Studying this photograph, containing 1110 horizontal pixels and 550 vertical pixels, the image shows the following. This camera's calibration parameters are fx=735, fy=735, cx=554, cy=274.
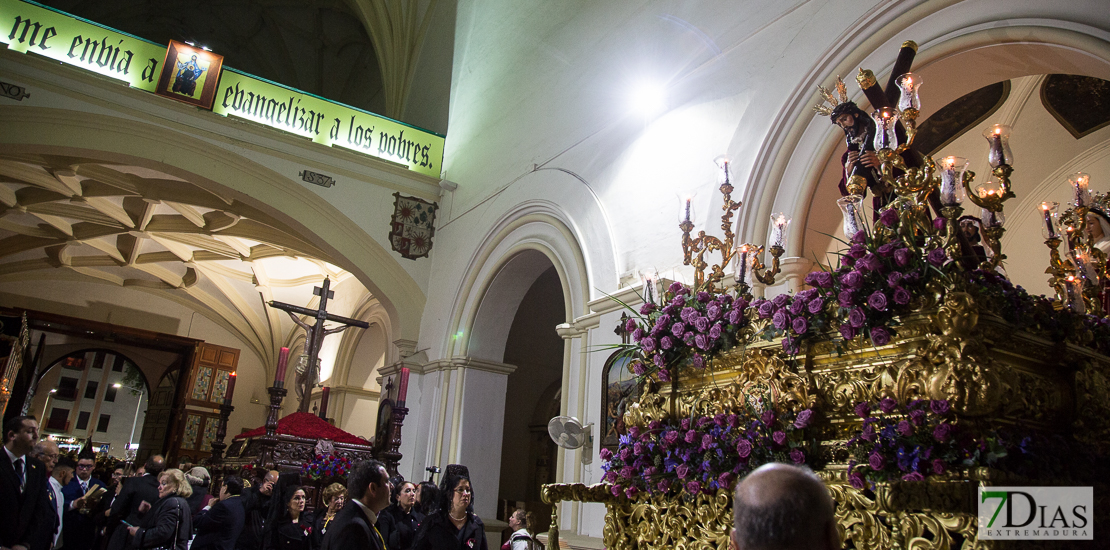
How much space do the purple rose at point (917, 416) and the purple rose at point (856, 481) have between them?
0.27 meters

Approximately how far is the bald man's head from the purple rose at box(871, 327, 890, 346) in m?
1.25

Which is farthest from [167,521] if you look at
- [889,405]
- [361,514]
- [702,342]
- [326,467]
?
[889,405]

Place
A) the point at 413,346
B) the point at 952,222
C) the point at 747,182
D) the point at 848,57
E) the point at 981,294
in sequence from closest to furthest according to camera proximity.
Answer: the point at 981,294, the point at 952,222, the point at 848,57, the point at 747,182, the point at 413,346

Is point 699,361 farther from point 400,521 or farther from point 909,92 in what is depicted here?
point 400,521

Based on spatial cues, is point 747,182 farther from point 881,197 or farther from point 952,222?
point 952,222

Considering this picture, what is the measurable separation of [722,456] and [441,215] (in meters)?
8.85

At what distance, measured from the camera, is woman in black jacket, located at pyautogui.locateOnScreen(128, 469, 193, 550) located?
494 cm

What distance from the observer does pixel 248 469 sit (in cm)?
794

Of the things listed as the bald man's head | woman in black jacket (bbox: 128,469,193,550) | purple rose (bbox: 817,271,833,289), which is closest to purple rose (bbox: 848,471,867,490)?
purple rose (bbox: 817,271,833,289)

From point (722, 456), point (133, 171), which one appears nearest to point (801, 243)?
point (722, 456)

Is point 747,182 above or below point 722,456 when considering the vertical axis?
above

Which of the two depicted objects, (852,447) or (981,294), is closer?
(981,294)

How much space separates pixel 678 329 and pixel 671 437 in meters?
0.49

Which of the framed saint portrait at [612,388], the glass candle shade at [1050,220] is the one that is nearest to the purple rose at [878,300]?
the glass candle shade at [1050,220]
